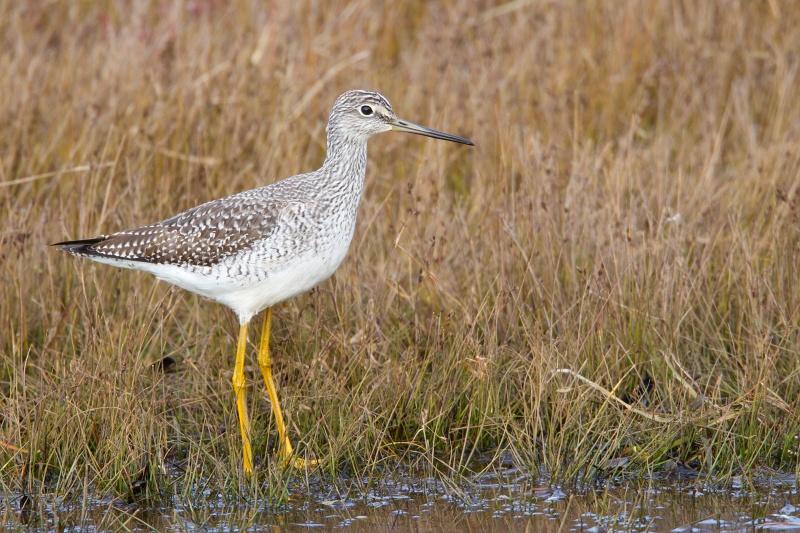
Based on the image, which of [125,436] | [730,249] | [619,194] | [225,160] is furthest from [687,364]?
[225,160]

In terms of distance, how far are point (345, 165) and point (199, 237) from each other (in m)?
0.95

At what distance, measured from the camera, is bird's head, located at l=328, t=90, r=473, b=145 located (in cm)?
709

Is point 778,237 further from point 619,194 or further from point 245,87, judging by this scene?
point 245,87

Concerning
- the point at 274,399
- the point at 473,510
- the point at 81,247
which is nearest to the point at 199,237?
the point at 81,247

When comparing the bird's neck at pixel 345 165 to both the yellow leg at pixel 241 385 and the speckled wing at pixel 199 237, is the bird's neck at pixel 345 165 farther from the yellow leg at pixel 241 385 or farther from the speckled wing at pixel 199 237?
the yellow leg at pixel 241 385

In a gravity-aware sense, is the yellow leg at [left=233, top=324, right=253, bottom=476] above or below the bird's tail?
below

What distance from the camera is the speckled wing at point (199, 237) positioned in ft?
21.8

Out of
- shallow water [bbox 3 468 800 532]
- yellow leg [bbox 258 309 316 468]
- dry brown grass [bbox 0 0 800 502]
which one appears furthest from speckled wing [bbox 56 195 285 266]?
shallow water [bbox 3 468 800 532]

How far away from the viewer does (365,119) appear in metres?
7.09

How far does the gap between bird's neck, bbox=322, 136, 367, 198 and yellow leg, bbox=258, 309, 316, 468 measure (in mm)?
889

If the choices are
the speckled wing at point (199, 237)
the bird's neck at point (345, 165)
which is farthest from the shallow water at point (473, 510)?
the bird's neck at point (345, 165)

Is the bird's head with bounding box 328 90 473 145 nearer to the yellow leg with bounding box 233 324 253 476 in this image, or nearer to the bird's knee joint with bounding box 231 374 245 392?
the yellow leg with bounding box 233 324 253 476

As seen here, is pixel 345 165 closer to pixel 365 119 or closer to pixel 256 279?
pixel 365 119

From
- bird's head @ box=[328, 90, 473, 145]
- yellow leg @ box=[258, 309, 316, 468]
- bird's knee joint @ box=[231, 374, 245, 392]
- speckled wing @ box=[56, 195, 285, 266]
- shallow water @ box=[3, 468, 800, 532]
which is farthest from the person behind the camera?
bird's head @ box=[328, 90, 473, 145]
